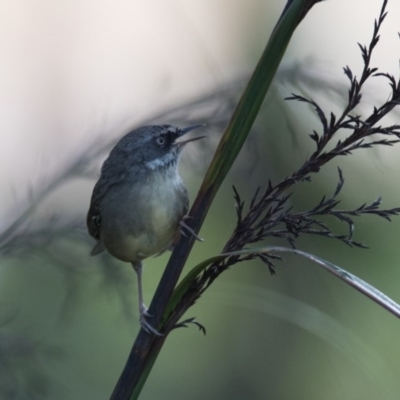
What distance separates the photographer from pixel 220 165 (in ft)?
4.06

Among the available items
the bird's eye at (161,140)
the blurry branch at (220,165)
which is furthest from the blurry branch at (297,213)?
the bird's eye at (161,140)

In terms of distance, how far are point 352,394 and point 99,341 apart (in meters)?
0.94

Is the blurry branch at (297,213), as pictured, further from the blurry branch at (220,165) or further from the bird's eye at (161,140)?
the bird's eye at (161,140)

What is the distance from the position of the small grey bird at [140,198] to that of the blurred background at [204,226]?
0.08 metres

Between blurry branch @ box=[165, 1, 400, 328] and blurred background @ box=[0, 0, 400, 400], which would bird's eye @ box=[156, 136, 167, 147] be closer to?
blurred background @ box=[0, 0, 400, 400]

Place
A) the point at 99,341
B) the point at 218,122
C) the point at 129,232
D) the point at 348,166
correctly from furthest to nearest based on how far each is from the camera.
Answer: the point at 348,166, the point at 99,341, the point at 129,232, the point at 218,122

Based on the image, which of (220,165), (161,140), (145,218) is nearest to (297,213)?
(220,165)

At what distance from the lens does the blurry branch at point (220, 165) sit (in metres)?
1.17

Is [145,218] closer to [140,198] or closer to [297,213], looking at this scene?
[140,198]

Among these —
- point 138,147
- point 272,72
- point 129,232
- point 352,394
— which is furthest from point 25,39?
point 272,72

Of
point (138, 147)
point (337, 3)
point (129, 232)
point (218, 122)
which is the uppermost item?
point (337, 3)

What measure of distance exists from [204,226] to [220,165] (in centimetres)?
156

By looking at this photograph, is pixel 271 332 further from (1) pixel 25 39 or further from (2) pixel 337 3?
(1) pixel 25 39

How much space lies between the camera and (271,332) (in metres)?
2.96
